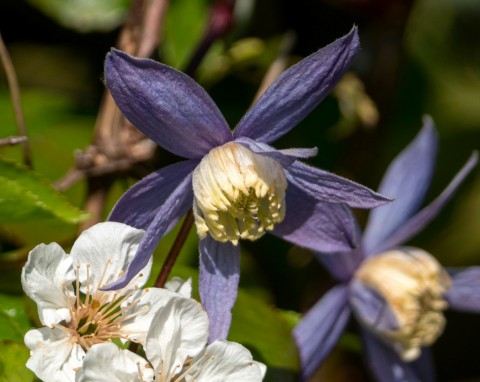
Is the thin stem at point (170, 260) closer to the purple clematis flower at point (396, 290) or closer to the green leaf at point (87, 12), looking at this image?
the purple clematis flower at point (396, 290)

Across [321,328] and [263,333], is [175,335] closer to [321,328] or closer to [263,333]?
[263,333]

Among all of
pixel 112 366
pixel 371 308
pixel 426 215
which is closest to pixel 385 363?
pixel 371 308

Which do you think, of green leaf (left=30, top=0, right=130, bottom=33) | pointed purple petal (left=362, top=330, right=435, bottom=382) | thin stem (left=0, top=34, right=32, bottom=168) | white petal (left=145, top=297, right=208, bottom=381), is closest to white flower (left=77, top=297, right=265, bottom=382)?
white petal (left=145, top=297, right=208, bottom=381)

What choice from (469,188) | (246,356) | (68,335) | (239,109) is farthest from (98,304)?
(469,188)

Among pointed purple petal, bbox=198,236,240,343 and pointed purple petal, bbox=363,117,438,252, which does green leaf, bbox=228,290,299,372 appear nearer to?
pointed purple petal, bbox=198,236,240,343

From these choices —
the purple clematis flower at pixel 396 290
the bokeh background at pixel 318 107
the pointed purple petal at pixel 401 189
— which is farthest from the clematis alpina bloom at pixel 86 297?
the pointed purple petal at pixel 401 189

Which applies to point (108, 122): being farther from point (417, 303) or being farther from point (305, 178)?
point (417, 303)
